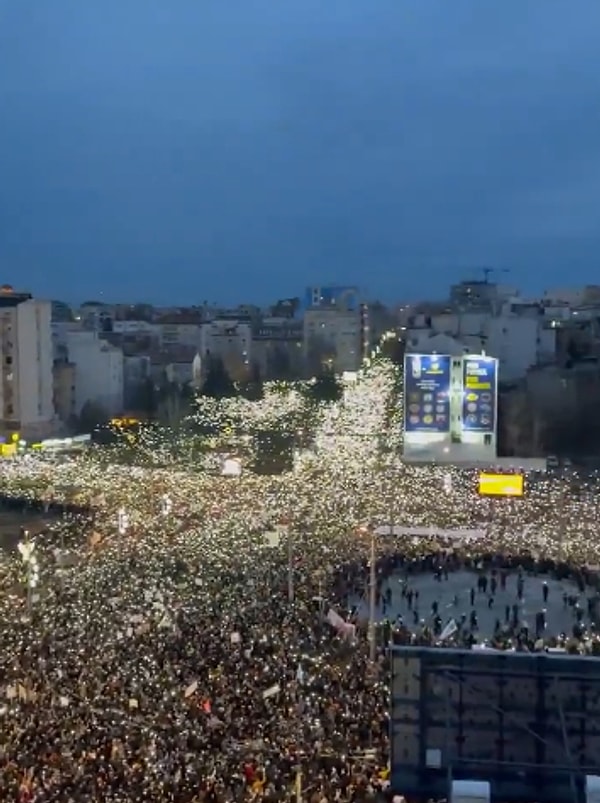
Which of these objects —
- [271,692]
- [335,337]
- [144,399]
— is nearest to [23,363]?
[144,399]

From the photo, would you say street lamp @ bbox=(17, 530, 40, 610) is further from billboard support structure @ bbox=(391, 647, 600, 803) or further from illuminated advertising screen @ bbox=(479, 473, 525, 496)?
illuminated advertising screen @ bbox=(479, 473, 525, 496)

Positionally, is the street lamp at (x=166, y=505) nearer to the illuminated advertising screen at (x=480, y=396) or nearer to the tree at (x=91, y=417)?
the illuminated advertising screen at (x=480, y=396)

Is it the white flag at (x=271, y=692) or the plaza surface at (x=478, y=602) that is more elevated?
the white flag at (x=271, y=692)

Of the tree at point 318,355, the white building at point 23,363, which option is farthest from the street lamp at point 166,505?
the tree at point 318,355

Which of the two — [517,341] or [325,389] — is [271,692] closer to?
[517,341]

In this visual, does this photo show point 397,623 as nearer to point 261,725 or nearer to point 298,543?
point 298,543

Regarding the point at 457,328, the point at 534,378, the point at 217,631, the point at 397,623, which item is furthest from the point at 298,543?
the point at 457,328
